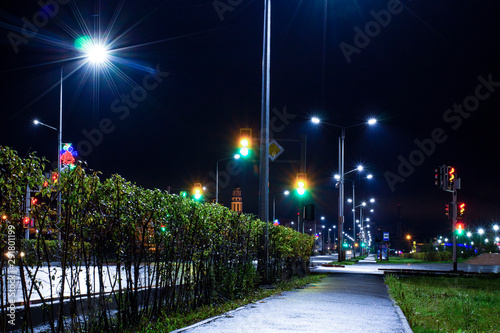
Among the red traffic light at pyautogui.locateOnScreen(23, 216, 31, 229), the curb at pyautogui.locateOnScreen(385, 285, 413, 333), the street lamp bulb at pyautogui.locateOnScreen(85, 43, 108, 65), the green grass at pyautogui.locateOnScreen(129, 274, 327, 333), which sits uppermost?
the street lamp bulb at pyautogui.locateOnScreen(85, 43, 108, 65)

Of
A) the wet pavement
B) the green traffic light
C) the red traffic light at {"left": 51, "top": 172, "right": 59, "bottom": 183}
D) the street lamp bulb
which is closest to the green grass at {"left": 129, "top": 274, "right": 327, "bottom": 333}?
the wet pavement

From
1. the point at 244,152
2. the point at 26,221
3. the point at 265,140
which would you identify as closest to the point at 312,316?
the point at 26,221

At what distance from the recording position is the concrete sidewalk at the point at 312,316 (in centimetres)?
845

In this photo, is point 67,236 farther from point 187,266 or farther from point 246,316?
point 246,316

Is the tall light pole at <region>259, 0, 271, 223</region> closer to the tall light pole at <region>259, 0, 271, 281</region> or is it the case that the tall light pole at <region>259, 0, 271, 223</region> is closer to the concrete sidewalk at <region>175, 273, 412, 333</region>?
the tall light pole at <region>259, 0, 271, 281</region>

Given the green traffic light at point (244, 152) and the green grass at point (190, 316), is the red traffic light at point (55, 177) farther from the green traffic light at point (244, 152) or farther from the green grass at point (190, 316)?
the green traffic light at point (244, 152)

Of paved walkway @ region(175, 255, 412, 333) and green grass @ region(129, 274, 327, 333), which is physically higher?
green grass @ region(129, 274, 327, 333)

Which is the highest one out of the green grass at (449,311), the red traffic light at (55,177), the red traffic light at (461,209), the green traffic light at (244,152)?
the green traffic light at (244,152)

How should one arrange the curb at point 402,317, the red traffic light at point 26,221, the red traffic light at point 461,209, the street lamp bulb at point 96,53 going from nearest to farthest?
the red traffic light at point 26,221 → the curb at point 402,317 → the street lamp bulb at point 96,53 → the red traffic light at point 461,209

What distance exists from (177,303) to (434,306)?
6771 mm

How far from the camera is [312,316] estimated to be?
32.6 ft

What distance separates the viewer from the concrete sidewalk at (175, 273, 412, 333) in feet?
27.7

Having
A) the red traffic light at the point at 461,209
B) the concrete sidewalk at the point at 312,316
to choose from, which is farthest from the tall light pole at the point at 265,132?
the red traffic light at the point at 461,209

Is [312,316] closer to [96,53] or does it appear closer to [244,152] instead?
[244,152]
